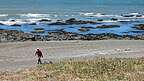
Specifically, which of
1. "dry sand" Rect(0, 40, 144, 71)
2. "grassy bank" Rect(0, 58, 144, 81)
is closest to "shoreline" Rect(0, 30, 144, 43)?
"dry sand" Rect(0, 40, 144, 71)

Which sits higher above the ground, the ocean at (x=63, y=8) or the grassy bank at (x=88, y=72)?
the grassy bank at (x=88, y=72)

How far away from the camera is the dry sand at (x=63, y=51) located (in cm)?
3231

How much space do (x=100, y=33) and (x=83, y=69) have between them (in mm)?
30877

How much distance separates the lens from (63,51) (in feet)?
124

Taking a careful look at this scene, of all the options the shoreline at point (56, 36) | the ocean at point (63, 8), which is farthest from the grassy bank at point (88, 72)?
the ocean at point (63, 8)

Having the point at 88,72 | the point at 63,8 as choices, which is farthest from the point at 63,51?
the point at 63,8

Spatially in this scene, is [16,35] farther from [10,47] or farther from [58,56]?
[58,56]

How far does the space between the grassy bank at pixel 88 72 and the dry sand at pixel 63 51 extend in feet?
18.6

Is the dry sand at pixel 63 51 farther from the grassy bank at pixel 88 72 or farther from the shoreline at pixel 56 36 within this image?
the grassy bank at pixel 88 72

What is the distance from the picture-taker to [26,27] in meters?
60.9

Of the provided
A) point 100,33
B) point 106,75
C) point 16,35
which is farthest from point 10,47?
point 106,75

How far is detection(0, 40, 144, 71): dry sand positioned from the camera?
106 ft

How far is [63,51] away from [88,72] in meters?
15.5

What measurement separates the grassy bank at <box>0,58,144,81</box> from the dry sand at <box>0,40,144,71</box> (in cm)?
567
